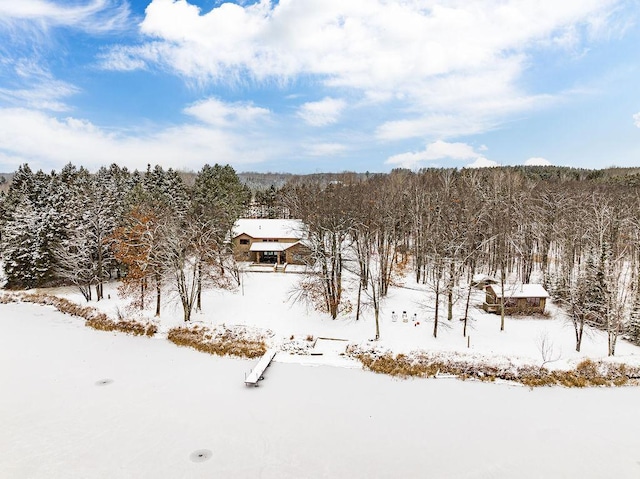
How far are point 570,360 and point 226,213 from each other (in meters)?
25.0

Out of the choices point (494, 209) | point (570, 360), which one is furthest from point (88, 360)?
point (494, 209)

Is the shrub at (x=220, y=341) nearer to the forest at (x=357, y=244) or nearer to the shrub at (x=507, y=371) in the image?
the forest at (x=357, y=244)

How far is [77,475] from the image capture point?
1041 centimetres

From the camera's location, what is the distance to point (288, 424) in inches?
514

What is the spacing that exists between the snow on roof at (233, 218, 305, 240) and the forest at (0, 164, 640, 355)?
155 inches

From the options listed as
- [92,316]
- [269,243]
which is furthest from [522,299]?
[92,316]

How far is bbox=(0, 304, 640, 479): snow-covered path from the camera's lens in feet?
35.9

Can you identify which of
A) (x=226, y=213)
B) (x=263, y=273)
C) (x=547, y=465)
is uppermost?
(x=226, y=213)

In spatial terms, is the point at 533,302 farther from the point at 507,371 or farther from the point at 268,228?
the point at 268,228

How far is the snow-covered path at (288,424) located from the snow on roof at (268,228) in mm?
19746

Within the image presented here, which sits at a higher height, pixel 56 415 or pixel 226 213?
pixel 226 213

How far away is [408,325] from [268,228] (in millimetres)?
21062

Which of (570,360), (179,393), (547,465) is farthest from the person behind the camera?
(570,360)

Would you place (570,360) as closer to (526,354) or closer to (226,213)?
(526,354)
